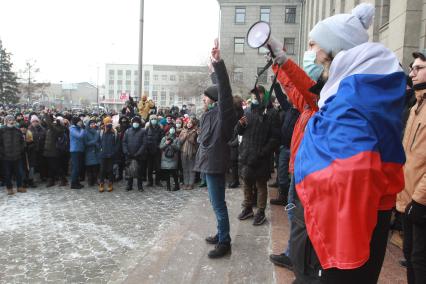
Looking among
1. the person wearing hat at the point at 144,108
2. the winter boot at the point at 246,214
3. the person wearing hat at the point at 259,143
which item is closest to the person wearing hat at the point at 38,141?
the person wearing hat at the point at 144,108

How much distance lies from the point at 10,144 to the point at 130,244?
5.52 metres

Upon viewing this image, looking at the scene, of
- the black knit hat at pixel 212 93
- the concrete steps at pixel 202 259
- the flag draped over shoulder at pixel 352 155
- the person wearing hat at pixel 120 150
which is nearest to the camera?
the flag draped over shoulder at pixel 352 155

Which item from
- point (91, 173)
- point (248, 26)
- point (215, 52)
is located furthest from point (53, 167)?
point (248, 26)

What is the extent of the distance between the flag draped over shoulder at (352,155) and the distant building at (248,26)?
3901cm

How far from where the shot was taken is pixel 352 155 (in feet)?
4.23

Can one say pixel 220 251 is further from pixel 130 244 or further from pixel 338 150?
pixel 338 150

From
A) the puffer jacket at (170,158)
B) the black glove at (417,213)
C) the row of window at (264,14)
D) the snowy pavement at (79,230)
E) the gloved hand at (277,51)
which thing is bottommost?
the snowy pavement at (79,230)

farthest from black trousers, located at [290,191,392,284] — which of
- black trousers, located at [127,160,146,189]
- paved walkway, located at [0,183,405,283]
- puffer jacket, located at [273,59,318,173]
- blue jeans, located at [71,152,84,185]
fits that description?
blue jeans, located at [71,152,84,185]

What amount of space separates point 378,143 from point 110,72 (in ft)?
388

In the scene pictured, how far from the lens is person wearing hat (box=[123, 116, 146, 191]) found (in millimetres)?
9594

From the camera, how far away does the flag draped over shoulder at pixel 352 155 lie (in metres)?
1.28

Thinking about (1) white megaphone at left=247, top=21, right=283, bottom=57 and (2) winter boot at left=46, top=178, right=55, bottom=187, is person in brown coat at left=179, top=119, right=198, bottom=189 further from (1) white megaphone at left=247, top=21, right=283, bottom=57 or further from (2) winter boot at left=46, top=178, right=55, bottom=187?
(1) white megaphone at left=247, top=21, right=283, bottom=57

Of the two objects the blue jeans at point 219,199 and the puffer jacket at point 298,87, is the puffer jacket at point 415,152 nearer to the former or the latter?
the puffer jacket at point 298,87

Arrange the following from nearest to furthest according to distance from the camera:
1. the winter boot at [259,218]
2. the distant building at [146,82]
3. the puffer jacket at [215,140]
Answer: the puffer jacket at [215,140]
the winter boot at [259,218]
the distant building at [146,82]
